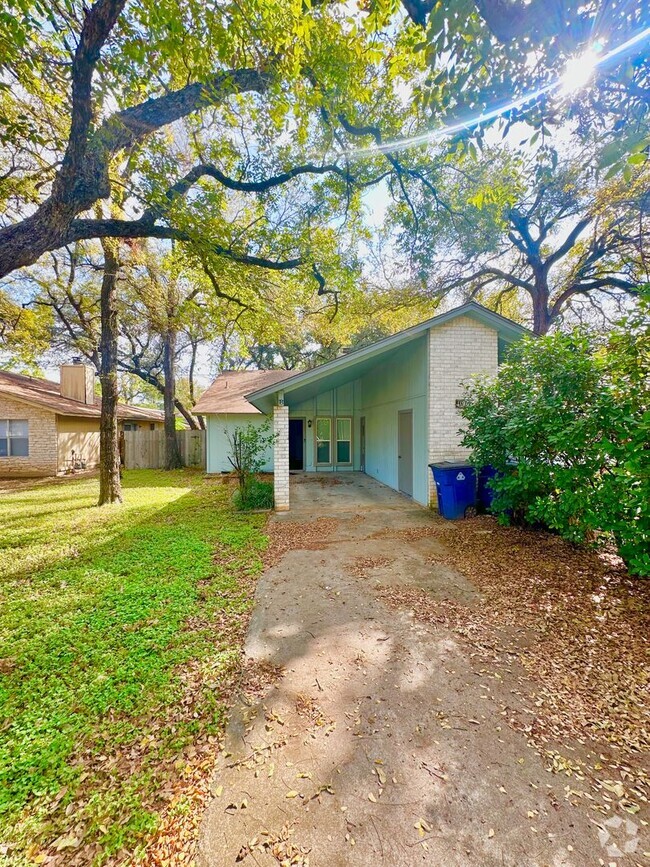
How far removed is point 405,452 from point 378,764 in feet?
24.8

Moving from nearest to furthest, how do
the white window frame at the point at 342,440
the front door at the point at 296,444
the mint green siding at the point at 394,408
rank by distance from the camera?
1. the mint green siding at the point at 394,408
2. the white window frame at the point at 342,440
3. the front door at the point at 296,444

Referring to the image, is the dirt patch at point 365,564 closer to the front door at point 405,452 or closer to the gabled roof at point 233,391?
the front door at point 405,452

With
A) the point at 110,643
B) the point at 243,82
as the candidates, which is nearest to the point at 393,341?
the point at 243,82

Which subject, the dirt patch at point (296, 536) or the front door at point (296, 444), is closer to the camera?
the dirt patch at point (296, 536)

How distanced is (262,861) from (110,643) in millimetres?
2417

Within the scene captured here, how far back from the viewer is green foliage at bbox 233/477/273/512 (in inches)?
326

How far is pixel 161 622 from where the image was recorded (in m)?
3.58

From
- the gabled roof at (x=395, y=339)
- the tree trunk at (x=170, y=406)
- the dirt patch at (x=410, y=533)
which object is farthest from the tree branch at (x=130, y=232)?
the tree trunk at (x=170, y=406)

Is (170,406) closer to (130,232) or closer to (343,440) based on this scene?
(343,440)

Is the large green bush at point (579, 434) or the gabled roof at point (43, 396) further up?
the gabled roof at point (43, 396)

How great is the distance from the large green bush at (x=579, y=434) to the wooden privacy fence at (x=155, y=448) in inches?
493

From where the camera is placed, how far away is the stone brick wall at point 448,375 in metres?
7.58

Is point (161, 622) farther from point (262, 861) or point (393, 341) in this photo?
point (393, 341)

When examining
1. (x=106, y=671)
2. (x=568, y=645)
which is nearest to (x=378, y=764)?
(x=568, y=645)
